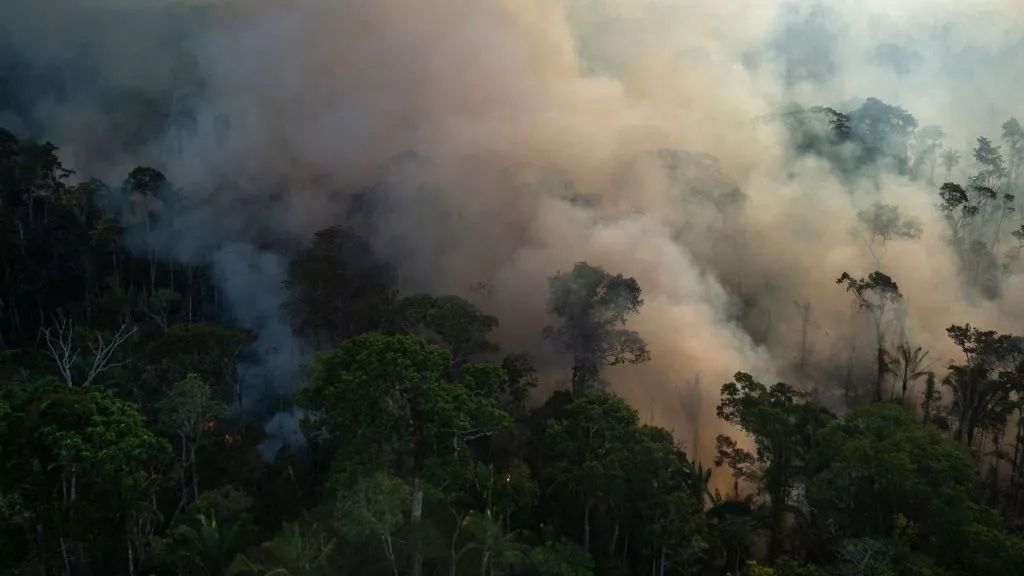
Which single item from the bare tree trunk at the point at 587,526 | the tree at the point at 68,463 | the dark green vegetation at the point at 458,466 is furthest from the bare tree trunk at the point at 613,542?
the tree at the point at 68,463

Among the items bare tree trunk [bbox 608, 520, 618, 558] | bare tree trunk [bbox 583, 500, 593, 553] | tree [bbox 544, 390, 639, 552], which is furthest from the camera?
bare tree trunk [bbox 608, 520, 618, 558]

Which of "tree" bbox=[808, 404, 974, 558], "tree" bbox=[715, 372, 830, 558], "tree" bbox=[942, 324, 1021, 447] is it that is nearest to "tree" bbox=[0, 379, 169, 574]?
"tree" bbox=[715, 372, 830, 558]

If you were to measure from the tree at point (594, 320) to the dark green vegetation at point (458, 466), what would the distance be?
0.07m

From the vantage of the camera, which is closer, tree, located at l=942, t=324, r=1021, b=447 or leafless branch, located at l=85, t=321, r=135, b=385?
leafless branch, located at l=85, t=321, r=135, b=385

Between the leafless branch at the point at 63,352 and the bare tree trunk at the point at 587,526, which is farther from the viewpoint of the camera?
the bare tree trunk at the point at 587,526

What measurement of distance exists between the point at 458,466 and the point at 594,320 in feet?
37.1

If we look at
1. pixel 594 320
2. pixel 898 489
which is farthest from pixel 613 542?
pixel 594 320

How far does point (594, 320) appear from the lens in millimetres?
26141

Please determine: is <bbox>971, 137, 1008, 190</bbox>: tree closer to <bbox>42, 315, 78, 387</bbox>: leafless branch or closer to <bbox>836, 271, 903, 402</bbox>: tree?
<bbox>836, 271, 903, 402</bbox>: tree

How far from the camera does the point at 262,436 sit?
26.7 meters

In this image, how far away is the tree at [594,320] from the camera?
1021 inches

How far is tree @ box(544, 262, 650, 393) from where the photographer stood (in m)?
25.9

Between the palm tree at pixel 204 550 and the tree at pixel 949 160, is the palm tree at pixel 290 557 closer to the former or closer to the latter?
the palm tree at pixel 204 550

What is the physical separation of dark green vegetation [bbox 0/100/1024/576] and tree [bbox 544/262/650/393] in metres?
0.07
